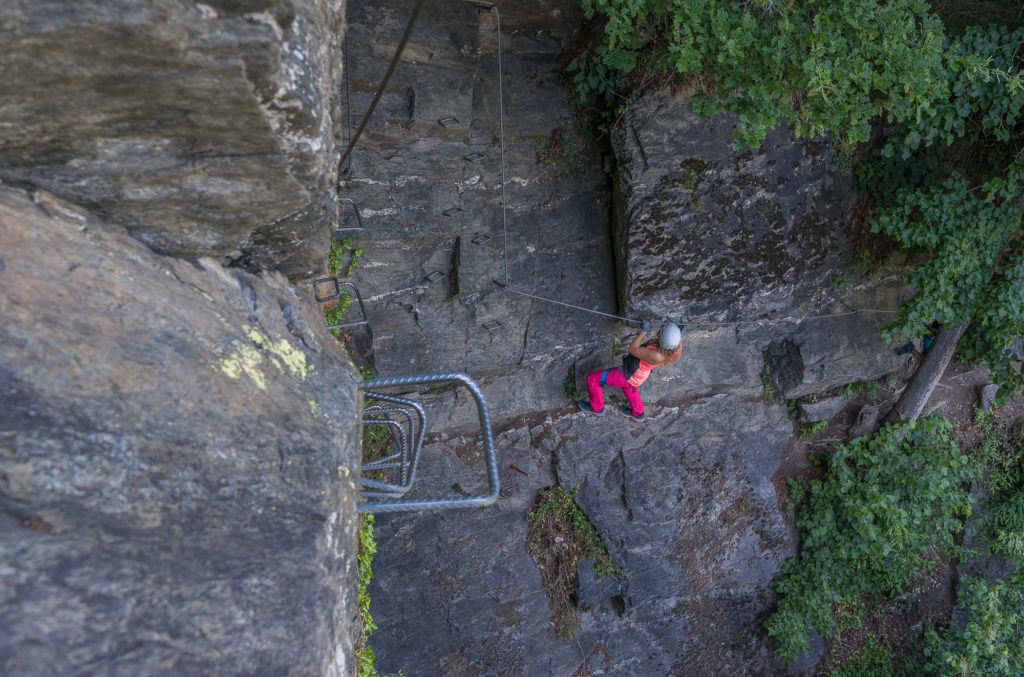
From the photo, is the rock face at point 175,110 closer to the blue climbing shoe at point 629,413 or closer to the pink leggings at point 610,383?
the pink leggings at point 610,383

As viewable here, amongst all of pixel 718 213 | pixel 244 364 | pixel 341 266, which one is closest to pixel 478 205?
pixel 341 266

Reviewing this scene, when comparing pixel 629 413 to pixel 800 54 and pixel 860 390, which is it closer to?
pixel 860 390

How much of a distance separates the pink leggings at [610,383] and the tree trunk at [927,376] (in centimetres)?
310

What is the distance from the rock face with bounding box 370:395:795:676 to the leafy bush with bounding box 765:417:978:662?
0.95 ft

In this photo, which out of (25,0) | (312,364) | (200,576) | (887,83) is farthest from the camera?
(887,83)

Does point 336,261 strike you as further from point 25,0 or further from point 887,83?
point 887,83

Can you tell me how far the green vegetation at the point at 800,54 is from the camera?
13.2ft

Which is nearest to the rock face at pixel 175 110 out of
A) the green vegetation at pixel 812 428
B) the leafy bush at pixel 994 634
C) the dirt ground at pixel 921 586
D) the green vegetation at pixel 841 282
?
the green vegetation at pixel 841 282

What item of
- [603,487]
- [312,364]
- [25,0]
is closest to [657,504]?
[603,487]

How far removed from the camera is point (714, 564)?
6.75 metres

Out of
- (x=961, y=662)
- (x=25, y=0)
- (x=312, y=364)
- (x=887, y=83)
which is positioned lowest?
(x=961, y=662)

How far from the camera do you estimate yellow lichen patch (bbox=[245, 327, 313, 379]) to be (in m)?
2.46

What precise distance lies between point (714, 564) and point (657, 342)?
2.70 meters

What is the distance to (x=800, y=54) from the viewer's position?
13.4 feet
